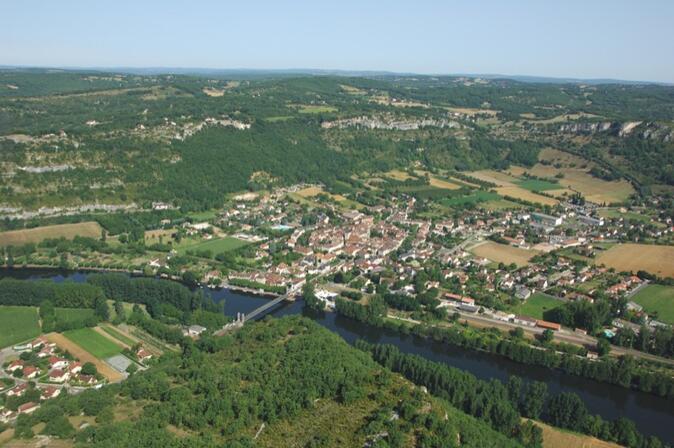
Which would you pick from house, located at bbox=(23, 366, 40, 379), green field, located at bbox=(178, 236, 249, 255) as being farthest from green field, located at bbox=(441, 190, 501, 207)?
house, located at bbox=(23, 366, 40, 379)

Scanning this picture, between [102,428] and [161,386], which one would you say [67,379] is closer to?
[161,386]

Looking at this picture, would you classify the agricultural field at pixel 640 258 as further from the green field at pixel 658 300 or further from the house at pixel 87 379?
the house at pixel 87 379

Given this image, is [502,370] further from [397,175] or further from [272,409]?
[397,175]

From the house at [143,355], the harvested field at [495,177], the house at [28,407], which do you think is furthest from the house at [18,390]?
the harvested field at [495,177]

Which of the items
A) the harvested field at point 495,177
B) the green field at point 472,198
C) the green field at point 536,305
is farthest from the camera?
the harvested field at point 495,177

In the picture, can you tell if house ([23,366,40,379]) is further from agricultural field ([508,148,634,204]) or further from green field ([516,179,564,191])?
green field ([516,179,564,191])

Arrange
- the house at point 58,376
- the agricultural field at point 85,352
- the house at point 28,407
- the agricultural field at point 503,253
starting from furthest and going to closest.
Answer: the agricultural field at point 503,253
the agricultural field at point 85,352
the house at point 58,376
the house at point 28,407
